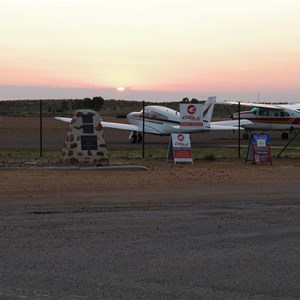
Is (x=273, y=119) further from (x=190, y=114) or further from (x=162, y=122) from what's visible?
(x=190, y=114)

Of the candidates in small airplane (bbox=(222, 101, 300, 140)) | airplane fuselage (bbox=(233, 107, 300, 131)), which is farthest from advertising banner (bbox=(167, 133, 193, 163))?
airplane fuselage (bbox=(233, 107, 300, 131))

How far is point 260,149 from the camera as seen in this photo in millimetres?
21938

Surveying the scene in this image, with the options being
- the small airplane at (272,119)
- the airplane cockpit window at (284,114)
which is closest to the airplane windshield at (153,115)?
the small airplane at (272,119)

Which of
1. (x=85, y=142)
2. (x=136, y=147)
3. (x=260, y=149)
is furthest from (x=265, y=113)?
(x=85, y=142)

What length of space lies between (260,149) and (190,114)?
11.9 ft

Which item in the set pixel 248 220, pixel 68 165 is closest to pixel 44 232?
pixel 248 220

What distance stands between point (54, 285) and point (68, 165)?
44.3ft

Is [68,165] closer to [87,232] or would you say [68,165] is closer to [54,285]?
[87,232]

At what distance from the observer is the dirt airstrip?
6.55 m

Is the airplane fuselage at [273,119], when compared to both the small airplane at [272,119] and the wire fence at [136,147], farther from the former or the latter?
the wire fence at [136,147]

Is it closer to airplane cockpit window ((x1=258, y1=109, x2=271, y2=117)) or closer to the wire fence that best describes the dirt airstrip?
→ the wire fence

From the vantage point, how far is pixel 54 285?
6527mm

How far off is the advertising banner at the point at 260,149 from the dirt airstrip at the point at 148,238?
5210mm

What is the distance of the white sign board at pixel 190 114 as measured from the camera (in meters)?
24.4
